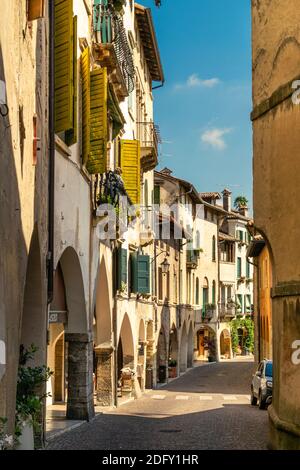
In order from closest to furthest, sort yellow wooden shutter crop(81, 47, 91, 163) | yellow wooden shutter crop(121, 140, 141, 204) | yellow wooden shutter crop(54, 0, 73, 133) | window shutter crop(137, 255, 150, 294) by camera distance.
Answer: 1. yellow wooden shutter crop(54, 0, 73, 133)
2. yellow wooden shutter crop(81, 47, 91, 163)
3. yellow wooden shutter crop(121, 140, 141, 204)
4. window shutter crop(137, 255, 150, 294)

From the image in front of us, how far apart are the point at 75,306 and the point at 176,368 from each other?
2956 centimetres

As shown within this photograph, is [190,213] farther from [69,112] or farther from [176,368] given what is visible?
[69,112]

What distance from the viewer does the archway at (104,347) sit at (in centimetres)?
2470

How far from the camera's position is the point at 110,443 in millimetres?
15969

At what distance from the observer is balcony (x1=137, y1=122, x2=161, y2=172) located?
33812 millimetres

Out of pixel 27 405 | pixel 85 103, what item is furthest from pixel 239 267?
pixel 27 405

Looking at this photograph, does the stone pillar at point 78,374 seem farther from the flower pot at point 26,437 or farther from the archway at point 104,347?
the flower pot at point 26,437

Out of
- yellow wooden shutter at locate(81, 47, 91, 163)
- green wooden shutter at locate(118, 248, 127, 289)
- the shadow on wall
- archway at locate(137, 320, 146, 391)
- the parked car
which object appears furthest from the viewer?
archway at locate(137, 320, 146, 391)

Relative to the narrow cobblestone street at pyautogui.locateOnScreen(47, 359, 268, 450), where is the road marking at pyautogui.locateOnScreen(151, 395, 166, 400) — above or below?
below

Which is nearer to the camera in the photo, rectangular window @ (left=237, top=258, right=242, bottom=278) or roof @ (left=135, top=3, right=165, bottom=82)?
roof @ (left=135, top=3, right=165, bottom=82)

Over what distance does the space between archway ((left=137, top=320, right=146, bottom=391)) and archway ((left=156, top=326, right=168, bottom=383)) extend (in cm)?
821

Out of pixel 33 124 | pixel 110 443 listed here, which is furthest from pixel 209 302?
pixel 33 124

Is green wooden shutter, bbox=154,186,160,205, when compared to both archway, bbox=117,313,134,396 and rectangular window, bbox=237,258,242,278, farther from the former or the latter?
rectangular window, bbox=237,258,242,278

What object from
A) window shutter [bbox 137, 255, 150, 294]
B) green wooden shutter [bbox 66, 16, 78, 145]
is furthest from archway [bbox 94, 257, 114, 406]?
green wooden shutter [bbox 66, 16, 78, 145]
